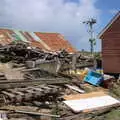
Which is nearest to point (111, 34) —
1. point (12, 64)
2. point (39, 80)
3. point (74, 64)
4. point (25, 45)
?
point (74, 64)

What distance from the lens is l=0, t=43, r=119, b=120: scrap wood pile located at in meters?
14.0

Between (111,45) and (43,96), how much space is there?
1236 centimetres

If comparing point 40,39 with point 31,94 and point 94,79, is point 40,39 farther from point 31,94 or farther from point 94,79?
point 31,94

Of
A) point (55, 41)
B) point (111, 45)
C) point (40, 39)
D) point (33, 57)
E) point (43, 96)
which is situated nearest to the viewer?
point (43, 96)

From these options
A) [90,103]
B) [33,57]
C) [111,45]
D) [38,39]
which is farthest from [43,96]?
[38,39]

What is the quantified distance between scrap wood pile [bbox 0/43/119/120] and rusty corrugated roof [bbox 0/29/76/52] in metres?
8.91

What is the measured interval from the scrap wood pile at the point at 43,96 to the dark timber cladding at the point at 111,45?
5.37 meters

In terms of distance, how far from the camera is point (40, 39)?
34.9 meters

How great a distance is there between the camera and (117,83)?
879 inches

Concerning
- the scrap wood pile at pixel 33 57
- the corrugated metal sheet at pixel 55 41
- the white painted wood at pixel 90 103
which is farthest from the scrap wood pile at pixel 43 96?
the corrugated metal sheet at pixel 55 41

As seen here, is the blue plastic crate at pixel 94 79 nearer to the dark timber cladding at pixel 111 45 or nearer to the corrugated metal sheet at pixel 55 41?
the dark timber cladding at pixel 111 45

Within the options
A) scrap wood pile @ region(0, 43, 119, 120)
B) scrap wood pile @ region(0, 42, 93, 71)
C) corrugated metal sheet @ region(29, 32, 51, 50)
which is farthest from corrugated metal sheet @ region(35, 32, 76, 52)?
scrap wood pile @ region(0, 43, 119, 120)

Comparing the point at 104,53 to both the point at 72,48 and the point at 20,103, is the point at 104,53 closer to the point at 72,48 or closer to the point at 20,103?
the point at 72,48

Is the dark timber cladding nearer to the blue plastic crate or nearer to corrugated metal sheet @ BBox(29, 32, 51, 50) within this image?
the blue plastic crate
